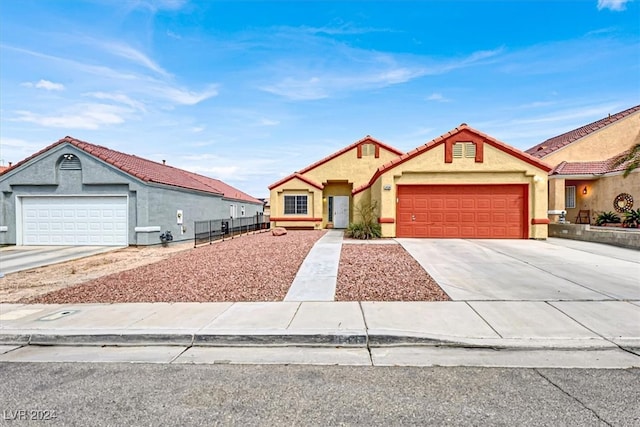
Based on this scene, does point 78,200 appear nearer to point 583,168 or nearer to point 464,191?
point 464,191

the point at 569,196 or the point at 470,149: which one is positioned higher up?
the point at 470,149

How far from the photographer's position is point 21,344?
15.8 feet

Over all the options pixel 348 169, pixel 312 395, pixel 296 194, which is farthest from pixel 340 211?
pixel 312 395

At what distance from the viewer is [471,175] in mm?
15023

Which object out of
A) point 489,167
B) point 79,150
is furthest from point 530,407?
point 79,150

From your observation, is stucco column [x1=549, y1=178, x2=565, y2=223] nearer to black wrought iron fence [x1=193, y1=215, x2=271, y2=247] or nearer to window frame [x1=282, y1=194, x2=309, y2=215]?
window frame [x1=282, y1=194, x2=309, y2=215]

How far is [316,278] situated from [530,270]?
5.84 metres

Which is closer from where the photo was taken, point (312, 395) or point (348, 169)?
point (312, 395)

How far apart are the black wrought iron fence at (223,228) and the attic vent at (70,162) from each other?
20.9 ft

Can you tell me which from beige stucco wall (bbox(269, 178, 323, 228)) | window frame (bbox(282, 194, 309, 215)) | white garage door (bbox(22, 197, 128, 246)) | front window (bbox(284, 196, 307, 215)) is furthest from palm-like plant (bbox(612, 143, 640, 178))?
white garage door (bbox(22, 197, 128, 246))

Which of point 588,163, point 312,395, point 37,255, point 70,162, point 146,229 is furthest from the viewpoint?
point 588,163

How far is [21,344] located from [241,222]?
59.4ft

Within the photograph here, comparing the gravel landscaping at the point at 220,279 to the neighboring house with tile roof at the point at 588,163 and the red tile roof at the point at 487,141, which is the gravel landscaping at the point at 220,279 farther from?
the neighboring house with tile roof at the point at 588,163

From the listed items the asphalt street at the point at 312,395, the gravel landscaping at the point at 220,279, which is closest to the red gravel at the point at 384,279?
the gravel landscaping at the point at 220,279
